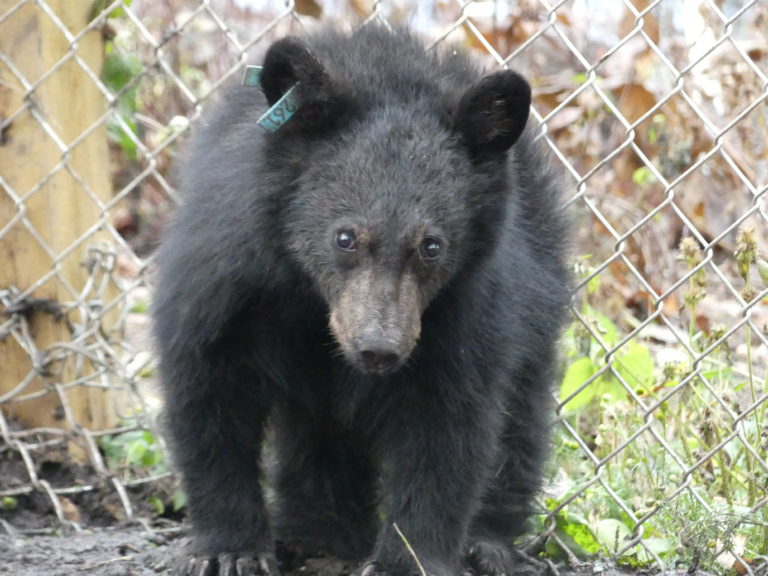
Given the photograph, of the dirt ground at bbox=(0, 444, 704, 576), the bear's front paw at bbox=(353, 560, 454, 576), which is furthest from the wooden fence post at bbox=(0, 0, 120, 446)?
the bear's front paw at bbox=(353, 560, 454, 576)

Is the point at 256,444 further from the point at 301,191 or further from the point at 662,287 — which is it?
the point at 662,287

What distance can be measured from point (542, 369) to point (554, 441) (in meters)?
0.41

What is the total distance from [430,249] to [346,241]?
0.25m

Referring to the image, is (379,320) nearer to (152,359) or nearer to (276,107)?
(276,107)

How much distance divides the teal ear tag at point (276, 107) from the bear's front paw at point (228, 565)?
4.62 ft

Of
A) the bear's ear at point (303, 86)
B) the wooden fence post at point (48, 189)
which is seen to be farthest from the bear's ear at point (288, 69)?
the wooden fence post at point (48, 189)

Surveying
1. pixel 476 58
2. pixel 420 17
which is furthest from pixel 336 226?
pixel 420 17

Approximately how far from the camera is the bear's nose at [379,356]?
10.9 feet

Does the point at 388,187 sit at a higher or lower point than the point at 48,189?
lower

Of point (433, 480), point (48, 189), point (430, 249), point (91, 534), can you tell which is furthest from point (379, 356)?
point (48, 189)

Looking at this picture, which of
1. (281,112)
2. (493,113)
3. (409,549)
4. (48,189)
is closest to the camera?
(281,112)

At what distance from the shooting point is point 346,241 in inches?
139

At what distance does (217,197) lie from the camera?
12.6ft

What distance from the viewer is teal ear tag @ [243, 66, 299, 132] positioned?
3.58m
